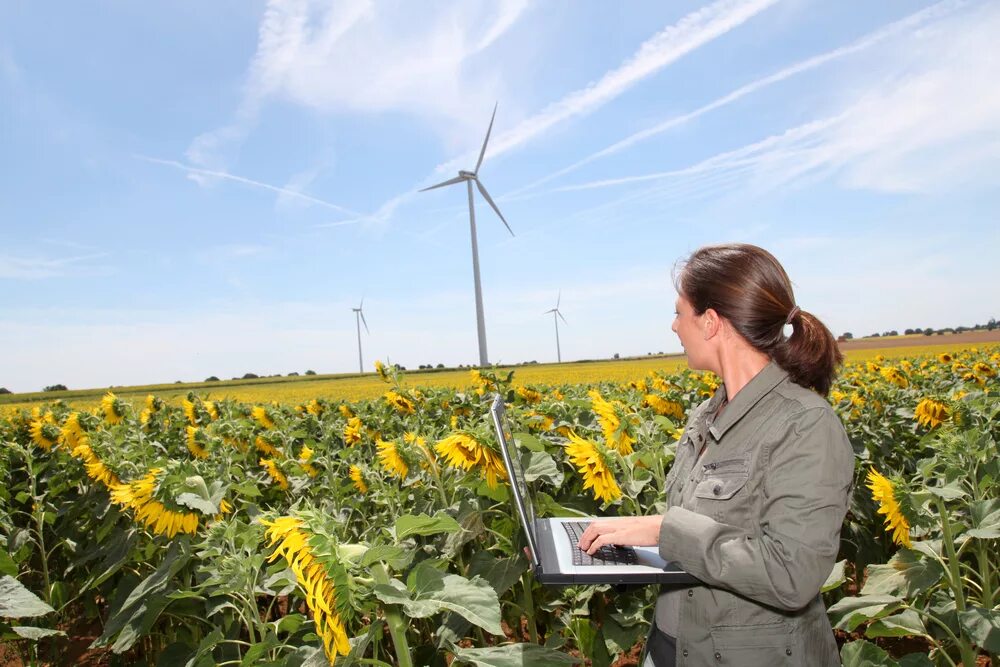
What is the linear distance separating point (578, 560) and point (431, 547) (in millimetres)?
1273

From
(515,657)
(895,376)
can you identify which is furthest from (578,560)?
(895,376)

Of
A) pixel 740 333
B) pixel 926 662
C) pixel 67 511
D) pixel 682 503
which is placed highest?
pixel 740 333

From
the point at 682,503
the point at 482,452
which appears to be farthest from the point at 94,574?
the point at 682,503

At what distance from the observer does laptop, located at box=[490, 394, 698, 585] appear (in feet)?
5.59

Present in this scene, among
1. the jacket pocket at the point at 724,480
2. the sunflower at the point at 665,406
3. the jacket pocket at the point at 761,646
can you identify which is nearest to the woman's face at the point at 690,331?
the jacket pocket at the point at 724,480

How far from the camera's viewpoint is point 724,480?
1.79m

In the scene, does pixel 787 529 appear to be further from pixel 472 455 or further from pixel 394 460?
pixel 394 460

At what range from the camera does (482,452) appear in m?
2.69

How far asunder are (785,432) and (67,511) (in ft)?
17.3

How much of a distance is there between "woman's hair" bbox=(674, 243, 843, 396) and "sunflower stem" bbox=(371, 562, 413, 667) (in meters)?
1.07

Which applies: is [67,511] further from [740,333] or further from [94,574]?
[740,333]

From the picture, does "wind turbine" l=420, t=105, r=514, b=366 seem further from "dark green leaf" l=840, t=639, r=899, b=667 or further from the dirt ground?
"dark green leaf" l=840, t=639, r=899, b=667

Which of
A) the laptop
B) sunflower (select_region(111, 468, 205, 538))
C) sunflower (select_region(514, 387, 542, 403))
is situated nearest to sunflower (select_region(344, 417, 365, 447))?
sunflower (select_region(514, 387, 542, 403))

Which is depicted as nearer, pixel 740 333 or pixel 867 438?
pixel 740 333
